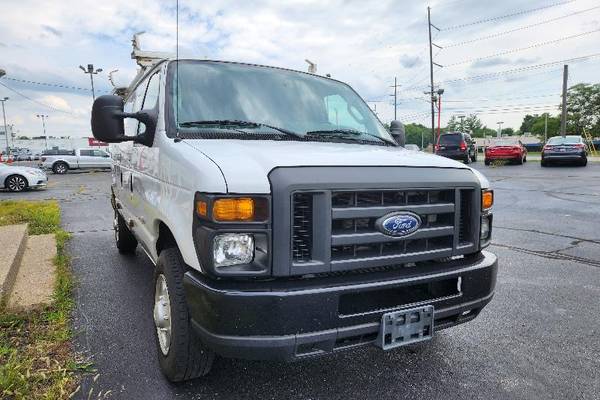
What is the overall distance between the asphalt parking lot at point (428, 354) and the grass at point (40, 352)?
12 centimetres

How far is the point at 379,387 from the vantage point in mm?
2736

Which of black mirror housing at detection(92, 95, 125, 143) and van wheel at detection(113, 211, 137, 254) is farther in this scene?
van wheel at detection(113, 211, 137, 254)

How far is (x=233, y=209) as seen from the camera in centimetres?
216

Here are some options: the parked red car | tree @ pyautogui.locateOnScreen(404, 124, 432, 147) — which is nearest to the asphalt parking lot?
the parked red car

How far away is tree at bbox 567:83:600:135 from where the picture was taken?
7031 centimetres

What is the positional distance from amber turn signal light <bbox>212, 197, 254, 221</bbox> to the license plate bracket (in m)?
0.88

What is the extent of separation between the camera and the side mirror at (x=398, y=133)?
411 cm

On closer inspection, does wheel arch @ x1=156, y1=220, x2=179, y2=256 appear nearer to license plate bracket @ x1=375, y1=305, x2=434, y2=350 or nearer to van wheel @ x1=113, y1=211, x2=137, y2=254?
license plate bracket @ x1=375, y1=305, x2=434, y2=350

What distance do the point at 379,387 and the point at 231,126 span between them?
1.87 meters

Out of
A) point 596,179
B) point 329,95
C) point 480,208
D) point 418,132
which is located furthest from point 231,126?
point 418,132

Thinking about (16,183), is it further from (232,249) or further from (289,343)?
(289,343)

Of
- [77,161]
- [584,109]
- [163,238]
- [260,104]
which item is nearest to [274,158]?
[260,104]

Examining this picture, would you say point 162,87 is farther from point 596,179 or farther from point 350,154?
point 596,179

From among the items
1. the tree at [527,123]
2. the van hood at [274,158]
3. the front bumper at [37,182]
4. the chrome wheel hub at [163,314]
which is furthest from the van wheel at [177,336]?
the tree at [527,123]
